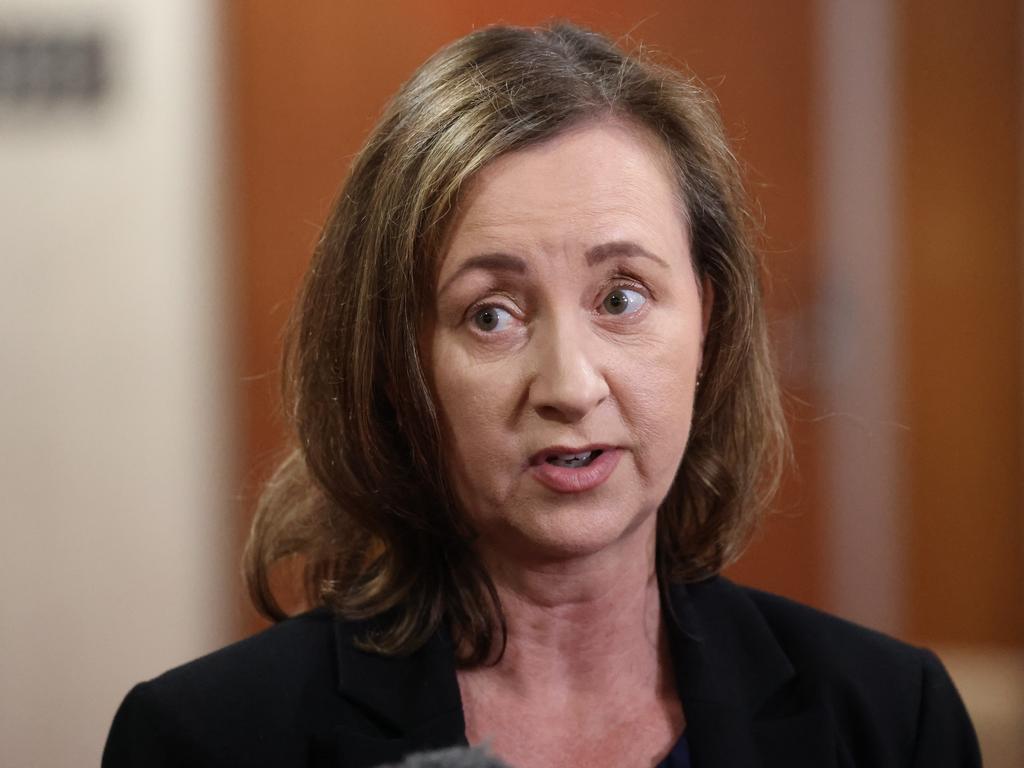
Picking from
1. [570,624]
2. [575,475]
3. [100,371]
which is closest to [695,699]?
[570,624]

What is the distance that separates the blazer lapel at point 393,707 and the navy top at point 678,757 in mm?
160

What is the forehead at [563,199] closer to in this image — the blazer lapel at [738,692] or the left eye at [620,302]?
the left eye at [620,302]

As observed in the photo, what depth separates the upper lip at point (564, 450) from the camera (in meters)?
1.01

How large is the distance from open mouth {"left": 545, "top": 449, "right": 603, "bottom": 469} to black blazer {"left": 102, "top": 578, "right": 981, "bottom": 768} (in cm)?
19

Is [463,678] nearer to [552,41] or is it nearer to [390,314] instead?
[390,314]

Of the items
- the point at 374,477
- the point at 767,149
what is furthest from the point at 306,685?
the point at 767,149

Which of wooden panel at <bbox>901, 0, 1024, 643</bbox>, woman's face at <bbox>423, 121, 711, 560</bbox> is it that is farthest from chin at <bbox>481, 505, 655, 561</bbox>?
wooden panel at <bbox>901, 0, 1024, 643</bbox>

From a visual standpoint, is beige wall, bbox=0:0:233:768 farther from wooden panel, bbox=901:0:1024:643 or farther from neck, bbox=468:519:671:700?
neck, bbox=468:519:671:700

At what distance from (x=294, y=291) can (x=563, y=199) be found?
1571 mm

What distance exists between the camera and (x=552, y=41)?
1.13 m

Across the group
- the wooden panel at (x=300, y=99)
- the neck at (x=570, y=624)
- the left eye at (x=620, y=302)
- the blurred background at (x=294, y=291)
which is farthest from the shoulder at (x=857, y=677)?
the wooden panel at (x=300, y=99)

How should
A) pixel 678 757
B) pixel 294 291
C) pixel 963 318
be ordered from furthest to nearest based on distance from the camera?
pixel 963 318, pixel 294 291, pixel 678 757

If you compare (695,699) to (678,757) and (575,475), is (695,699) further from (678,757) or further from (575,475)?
(575,475)

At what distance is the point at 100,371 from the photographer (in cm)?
259
